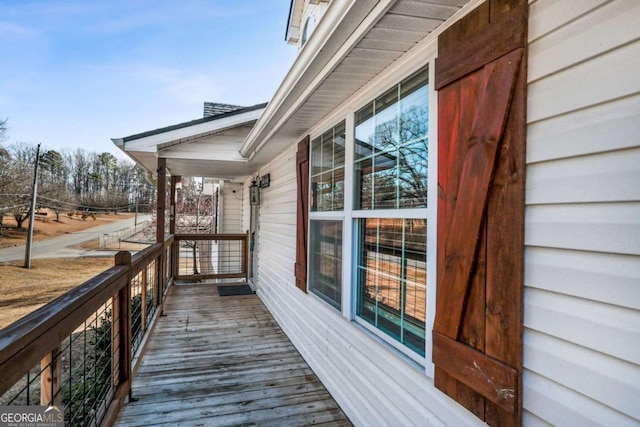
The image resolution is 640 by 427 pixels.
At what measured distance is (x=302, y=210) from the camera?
11.8 feet

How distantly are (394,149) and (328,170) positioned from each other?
1.12 metres

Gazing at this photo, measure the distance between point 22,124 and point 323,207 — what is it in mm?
42248

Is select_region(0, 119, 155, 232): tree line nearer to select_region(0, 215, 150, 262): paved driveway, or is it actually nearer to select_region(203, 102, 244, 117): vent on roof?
select_region(0, 215, 150, 262): paved driveway

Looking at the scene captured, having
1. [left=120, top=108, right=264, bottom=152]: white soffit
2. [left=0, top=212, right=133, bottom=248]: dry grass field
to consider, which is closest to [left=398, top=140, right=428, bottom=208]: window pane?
[left=120, top=108, right=264, bottom=152]: white soffit

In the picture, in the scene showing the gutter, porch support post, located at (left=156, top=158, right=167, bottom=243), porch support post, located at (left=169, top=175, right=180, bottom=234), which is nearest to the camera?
the gutter

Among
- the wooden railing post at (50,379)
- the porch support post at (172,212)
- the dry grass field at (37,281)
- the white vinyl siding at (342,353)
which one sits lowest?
the dry grass field at (37,281)

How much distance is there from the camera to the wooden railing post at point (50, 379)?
1.42 m

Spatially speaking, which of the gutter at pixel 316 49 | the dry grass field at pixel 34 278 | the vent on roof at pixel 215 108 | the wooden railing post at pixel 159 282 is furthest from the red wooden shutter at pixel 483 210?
the dry grass field at pixel 34 278

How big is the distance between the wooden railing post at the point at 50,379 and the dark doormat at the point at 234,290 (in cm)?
472

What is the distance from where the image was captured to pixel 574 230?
1022mm

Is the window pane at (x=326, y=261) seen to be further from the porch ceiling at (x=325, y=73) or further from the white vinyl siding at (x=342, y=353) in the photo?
the porch ceiling at (x=325, y=73)

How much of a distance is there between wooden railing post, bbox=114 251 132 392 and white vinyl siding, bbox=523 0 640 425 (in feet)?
7.68

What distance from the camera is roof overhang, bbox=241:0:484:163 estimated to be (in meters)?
1.47
